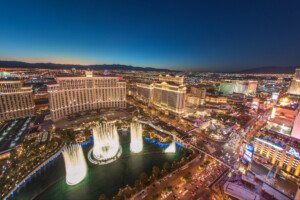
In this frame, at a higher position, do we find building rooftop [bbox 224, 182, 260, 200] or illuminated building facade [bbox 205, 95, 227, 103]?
illuminated building facade [bbox 205, 95, 227, 103]

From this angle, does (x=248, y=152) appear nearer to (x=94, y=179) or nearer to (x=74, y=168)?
(x=94, y=179)

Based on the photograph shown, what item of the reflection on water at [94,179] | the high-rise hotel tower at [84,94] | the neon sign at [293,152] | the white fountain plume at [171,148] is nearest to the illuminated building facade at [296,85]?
the neon sign at [293,152]

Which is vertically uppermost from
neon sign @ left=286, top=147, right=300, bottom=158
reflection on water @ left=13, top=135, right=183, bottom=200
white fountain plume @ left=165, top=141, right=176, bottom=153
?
neon sign @ left=286, top=147, right=300, bottom=158

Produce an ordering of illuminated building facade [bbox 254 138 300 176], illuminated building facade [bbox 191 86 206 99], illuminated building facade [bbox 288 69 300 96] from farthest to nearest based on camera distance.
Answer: illuminated building facade [bbox 288 69 300 96] < illuminated building facade [bbox 191 86 206 99] < illuminated building facade [bbox 254 138 300 176]

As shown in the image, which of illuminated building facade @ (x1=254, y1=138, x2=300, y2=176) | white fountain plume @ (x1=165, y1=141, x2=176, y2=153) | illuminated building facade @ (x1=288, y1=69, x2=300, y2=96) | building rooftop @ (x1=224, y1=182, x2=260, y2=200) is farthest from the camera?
illuminated building facade @ (x1=288, y1=69, x2=300, y2=96)

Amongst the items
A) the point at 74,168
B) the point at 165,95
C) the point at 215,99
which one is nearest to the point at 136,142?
the point at 74,168

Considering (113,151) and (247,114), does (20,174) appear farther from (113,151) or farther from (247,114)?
(247,114)

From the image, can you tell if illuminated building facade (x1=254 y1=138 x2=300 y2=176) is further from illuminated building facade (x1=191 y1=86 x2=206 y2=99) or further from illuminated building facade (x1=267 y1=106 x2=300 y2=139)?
illuminated building facade (x1=191 y1=86 x2=206 y2=99)

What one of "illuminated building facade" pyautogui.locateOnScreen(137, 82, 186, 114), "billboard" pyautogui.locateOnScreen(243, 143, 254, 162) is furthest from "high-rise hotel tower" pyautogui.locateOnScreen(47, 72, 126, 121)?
"billboard" pyautogui.locateOnScreen(243, 143, 254, 162)

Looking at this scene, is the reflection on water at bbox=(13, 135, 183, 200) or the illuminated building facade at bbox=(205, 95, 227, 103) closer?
the reflection on water at bbox=(13, 135, 183, 200)
